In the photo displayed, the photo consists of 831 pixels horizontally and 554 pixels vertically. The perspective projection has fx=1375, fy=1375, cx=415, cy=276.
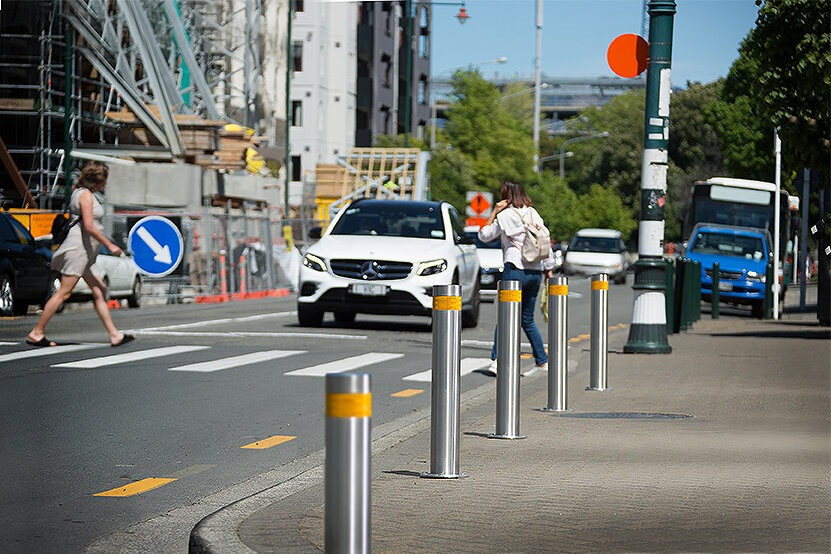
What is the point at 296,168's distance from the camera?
64000 mm

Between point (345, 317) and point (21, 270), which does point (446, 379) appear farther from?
point (21, 270)

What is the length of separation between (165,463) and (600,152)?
94.1m

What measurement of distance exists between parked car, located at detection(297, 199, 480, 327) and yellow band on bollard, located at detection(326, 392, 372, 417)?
13.6 metres

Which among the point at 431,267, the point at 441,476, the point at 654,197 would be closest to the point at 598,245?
the point at 431,267

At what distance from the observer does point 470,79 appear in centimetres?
6250

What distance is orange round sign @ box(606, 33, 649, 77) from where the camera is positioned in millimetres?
15086

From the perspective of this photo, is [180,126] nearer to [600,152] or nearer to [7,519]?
[7,519]

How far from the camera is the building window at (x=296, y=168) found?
6356 centimetres

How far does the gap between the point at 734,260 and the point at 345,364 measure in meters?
19.6

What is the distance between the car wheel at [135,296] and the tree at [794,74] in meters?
11.9

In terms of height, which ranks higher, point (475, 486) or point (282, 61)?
point (282, 61)

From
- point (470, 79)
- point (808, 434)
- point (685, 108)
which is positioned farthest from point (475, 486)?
point (685, 108)

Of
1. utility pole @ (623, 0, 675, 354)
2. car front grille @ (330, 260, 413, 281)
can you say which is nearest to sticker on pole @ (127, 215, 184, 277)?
car front grille @ (330, 260, 413, 281)

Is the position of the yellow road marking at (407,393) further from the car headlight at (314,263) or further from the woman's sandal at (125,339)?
the car headlight at (314,263)
